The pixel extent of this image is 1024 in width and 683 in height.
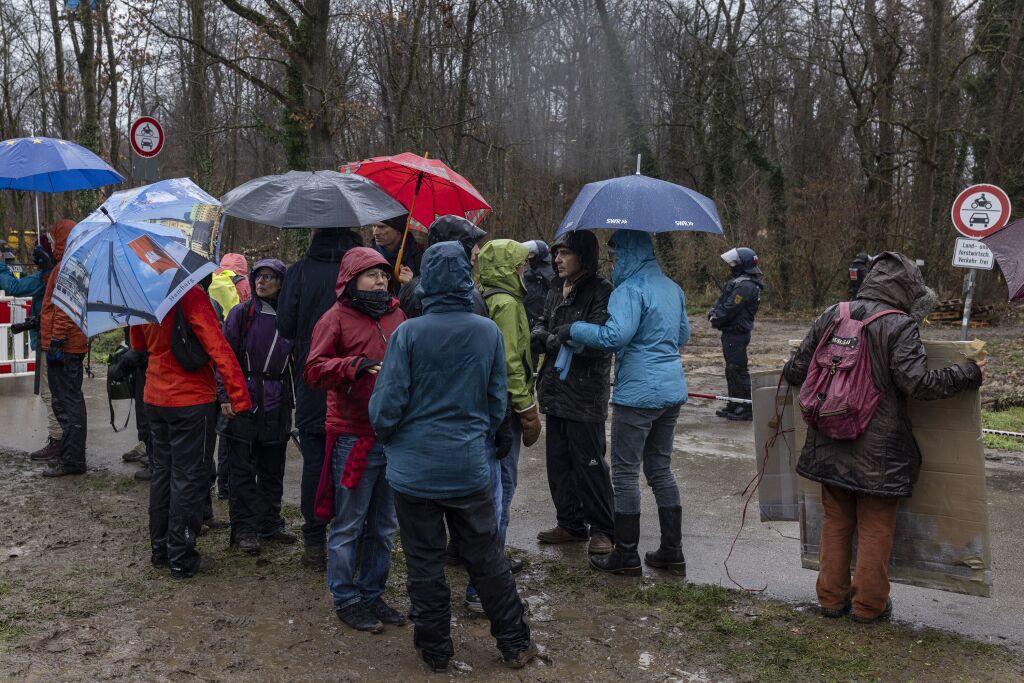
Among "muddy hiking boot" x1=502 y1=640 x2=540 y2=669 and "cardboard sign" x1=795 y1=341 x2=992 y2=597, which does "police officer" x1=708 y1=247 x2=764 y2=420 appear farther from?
"muddy hiking boot" x1=502 y1=640 x2=540 y2=669

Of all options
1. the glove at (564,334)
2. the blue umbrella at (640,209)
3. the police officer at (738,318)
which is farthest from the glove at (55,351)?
the police officer at (738,318)

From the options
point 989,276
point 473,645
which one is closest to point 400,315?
point 473,645

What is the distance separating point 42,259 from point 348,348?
169 inches

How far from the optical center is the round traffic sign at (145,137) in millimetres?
12341

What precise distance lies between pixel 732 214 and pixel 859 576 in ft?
79.0

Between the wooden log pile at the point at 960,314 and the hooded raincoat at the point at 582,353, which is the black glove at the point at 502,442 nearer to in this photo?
the hooded raincoat at the point at 582,353

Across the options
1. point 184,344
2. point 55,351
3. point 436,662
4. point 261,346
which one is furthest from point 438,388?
point 55,351

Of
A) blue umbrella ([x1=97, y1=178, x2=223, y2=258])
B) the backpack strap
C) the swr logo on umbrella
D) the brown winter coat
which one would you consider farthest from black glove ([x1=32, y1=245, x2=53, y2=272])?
the backpack strap

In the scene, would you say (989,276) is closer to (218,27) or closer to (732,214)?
(732,214)

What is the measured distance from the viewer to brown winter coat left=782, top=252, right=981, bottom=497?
425 cm

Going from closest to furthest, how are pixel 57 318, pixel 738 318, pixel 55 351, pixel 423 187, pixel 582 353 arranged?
pixel 582 353 → pixel 423 187 → pixel 57 318 → pixel 55 351 → pixel 738 318

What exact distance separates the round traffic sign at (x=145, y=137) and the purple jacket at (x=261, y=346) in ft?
25.6

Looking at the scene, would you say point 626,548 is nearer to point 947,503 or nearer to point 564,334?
point 564,334

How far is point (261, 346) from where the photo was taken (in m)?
5.59
